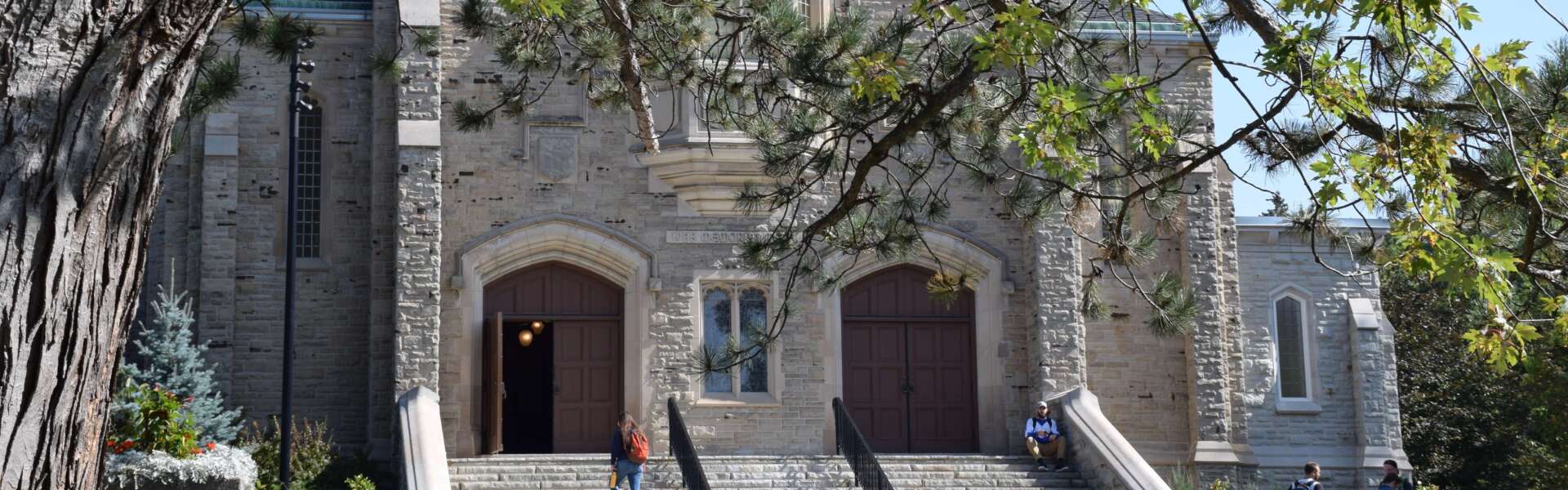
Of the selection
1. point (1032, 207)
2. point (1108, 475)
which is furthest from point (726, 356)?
point (1108, 475)

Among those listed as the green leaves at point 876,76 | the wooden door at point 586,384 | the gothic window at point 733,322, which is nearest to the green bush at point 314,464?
the wooden door at point 586,384

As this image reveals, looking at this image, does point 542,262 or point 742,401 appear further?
point 542,262

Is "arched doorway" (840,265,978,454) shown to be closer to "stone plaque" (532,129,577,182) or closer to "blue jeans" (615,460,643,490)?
"stone plaque" (532,129,577,182)

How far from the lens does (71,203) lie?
3.51 m

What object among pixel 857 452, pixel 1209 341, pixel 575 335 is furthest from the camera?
pixel 1209 341

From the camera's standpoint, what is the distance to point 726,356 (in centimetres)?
945

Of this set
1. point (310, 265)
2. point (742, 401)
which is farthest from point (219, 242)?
point (742, 401)

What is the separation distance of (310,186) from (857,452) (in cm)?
738

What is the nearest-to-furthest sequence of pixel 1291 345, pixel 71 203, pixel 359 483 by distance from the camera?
pixel 71 203, pixel 359 483, pixel 1291 345

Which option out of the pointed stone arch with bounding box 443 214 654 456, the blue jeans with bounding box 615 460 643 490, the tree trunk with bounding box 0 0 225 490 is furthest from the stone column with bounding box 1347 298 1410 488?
the tree trunk with bounding box 0 0 225 490

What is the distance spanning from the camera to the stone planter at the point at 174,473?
14461 millimetres

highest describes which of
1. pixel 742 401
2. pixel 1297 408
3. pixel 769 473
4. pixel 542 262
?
pixel 542 262

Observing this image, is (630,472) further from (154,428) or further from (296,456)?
(154,428)

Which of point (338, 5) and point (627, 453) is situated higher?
point (338, 5)
